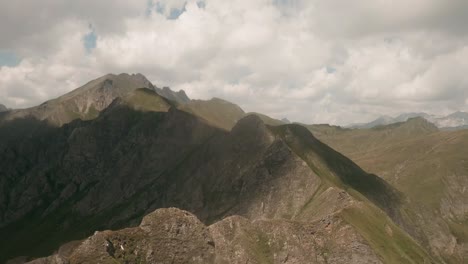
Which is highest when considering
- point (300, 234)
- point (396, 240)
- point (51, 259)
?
point (51, 259)

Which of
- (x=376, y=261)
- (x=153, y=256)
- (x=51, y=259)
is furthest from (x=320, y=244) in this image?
(x=51, y=259)

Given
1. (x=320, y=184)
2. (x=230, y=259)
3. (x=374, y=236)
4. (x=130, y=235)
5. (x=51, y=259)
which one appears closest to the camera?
(x=51, y=259)

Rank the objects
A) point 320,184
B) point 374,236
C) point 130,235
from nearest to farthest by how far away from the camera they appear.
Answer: point 130,235 → point 374,236 → point 320,184

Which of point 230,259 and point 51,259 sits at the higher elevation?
point 51,259

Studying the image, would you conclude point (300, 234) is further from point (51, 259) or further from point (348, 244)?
point (51, 259)

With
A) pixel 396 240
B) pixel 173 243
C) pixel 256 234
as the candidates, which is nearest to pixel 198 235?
pixel 173 243

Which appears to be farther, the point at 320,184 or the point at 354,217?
the point at 320,184

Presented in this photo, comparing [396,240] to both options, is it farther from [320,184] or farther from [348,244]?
[320,184]
